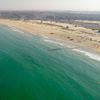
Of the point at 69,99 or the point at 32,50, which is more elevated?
the point at 69,99

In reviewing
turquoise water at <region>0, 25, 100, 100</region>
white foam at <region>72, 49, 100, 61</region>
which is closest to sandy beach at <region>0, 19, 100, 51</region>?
white foam at <region>72, 49, 100, 61</region>

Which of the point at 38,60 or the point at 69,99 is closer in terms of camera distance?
the point at 69,99

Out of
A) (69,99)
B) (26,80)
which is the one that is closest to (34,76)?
(26,80)

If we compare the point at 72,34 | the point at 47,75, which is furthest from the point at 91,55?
the point at 72,34

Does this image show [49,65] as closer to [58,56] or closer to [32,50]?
[58,56]

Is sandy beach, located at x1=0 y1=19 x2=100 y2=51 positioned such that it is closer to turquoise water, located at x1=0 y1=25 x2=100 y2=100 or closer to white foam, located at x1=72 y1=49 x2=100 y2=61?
white foam, located at x1=72 y1=49 x2=100 y2=61

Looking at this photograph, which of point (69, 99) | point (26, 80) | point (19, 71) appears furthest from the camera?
point (19, 71)

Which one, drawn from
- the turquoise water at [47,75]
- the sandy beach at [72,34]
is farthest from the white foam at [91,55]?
the sandy beach at [72,34]

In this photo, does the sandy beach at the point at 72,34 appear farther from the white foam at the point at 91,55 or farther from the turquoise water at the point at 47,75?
the turquoise water at the point at 47,75

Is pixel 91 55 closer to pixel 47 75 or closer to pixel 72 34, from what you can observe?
pixel 47 75
